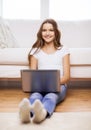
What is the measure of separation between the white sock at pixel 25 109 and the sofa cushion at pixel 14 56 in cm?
93

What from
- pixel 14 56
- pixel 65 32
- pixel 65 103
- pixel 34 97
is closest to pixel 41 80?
pixel 34 97

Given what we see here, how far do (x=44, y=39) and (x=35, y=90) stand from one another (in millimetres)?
485

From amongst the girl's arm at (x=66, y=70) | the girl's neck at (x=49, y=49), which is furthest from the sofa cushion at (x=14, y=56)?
the girl's arm at (x=66, y=70)

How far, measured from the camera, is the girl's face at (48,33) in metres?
1.79

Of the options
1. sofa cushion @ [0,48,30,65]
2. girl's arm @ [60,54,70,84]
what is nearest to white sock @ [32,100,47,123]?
girl's arm @ [60,54,70,84]

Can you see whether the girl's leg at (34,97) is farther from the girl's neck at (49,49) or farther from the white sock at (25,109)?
the girl's neck at (49,49)

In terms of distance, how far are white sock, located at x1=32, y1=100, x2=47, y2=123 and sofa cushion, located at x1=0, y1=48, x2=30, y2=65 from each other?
0.91 m

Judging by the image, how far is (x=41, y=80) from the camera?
4.69ft

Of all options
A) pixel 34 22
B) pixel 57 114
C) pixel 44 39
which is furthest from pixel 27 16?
pixel 57 114

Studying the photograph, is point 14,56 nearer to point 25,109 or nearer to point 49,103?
point 49,103

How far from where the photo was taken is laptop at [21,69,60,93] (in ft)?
4.57

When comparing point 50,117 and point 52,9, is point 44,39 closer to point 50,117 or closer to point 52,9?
point 50,117

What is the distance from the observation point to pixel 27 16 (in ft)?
10.3

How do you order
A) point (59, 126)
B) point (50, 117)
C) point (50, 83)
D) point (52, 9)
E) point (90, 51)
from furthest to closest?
point (52, 9) < point (90, 51) < point (50, 83) < point (50, 117) < point (59, 126)
